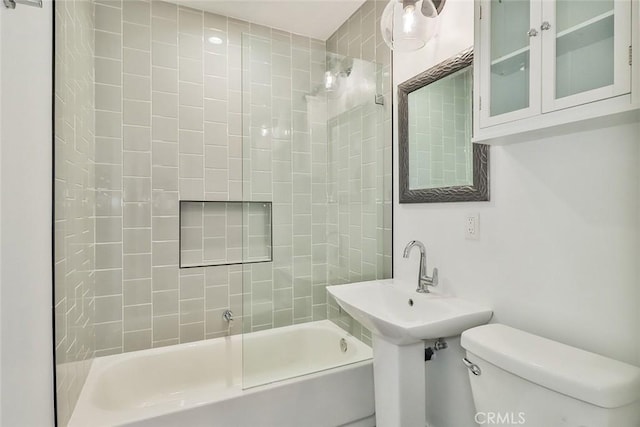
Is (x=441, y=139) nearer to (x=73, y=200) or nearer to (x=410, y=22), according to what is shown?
(x=410, y=22)

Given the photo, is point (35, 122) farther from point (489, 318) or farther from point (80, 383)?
point (489, 318)

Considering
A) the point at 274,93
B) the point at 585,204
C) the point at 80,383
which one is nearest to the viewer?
the point at 585,204

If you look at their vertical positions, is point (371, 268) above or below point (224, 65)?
below

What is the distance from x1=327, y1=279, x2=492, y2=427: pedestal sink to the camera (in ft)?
4.14

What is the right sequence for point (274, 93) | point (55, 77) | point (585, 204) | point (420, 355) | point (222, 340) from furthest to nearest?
point (222, 340) < point (274, 93) < point (420, 355) < point (55, 77) < point (585, 204)

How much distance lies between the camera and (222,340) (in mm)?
2289

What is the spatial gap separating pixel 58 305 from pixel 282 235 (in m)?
1.12

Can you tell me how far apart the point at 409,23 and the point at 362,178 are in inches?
36.0

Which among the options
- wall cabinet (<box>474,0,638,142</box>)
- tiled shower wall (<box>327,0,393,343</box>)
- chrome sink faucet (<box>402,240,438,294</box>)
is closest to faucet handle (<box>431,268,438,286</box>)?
chrome sink faucet (<box>402,240,438,294</box>)

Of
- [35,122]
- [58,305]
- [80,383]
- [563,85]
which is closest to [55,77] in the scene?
[35,122]

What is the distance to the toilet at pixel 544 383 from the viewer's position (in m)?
0.79

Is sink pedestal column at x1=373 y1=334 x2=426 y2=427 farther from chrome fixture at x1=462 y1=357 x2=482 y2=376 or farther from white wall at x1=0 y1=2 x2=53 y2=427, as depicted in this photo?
white wall at x1=0 y1=2 x2=53 y2=427

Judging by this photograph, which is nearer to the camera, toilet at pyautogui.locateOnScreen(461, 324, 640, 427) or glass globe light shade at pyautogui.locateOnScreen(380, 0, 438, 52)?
toilet at pyautogui.locateOnScreen(461, 324, 640, 427)

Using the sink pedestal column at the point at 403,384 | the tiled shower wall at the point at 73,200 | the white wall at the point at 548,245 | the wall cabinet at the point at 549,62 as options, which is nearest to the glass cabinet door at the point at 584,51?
the wall cabinet at the point at 549,62
